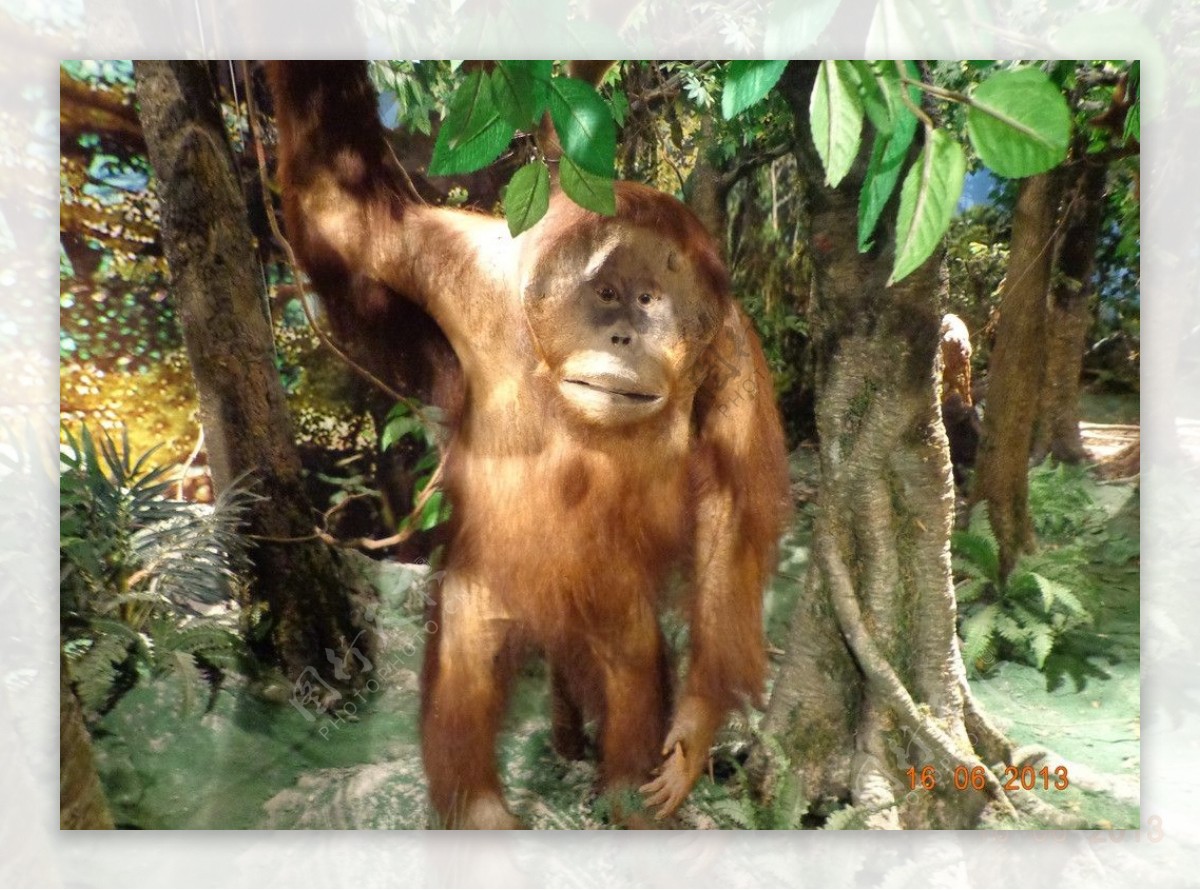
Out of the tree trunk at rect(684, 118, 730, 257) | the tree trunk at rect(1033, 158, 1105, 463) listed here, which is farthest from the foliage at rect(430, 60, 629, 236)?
the tree trunk at rect(1033, 158, 1105, 463)

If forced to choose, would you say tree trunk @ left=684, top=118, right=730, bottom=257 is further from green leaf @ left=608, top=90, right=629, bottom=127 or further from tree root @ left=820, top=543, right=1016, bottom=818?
tree root @ left=820, top=543, right=1016, bottom=818

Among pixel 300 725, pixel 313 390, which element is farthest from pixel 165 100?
pixel 300 725

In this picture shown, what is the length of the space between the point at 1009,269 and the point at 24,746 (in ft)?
6.85

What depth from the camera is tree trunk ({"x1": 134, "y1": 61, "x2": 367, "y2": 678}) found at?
1939mm

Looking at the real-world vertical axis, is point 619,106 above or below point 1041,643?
above

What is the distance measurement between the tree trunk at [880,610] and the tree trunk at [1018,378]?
3.5 inches

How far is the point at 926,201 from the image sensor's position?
170 centimetres

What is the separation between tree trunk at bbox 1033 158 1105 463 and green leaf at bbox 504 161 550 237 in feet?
3.15

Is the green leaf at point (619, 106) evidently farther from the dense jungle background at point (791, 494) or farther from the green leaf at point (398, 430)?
the green leaf at point (398, 430)

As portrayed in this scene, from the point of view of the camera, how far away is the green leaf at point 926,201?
1675mm

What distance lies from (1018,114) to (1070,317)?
0.47m

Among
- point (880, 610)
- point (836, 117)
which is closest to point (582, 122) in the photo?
point (836, 117)

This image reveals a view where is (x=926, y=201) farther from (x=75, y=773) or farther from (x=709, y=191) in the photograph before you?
(x=75, y=773)

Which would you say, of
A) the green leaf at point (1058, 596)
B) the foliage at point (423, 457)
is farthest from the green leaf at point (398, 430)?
the green leaf at point (1058, 596)
